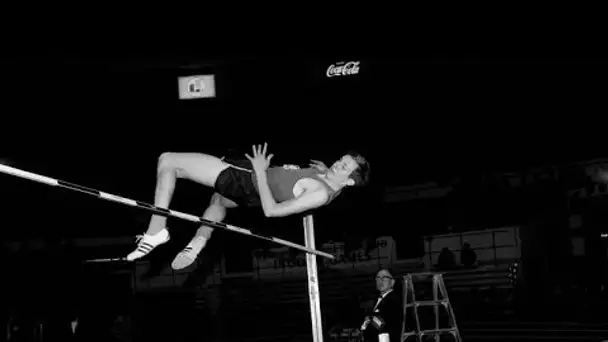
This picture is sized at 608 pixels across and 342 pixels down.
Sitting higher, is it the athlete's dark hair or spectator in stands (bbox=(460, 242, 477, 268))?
the athlete's dark hair

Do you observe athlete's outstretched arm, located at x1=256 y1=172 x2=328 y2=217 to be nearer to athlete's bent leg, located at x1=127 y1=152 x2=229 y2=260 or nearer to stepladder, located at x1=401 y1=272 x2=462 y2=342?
athlete's bent leg, located at x1=127 y1=152 x2=229 y2=260

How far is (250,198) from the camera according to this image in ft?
17.5

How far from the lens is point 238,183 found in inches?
207

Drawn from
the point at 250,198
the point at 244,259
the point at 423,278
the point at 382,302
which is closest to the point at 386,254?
the point at 423,278

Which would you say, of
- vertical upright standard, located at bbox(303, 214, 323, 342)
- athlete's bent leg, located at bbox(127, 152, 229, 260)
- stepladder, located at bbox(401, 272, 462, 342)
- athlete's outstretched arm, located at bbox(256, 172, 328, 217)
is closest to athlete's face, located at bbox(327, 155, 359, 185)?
athlete's outstretched arm, located at bbox(256, 172, 328, 217)

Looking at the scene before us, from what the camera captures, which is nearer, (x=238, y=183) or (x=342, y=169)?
(x=238, y=183)

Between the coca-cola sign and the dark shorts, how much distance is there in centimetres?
712

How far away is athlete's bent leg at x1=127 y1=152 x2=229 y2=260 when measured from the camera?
16.6 ft

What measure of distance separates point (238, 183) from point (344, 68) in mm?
7281

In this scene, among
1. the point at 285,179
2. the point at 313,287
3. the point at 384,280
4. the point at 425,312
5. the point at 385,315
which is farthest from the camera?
the point at 425,312

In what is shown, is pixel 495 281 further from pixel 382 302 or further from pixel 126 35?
pixel 126 35

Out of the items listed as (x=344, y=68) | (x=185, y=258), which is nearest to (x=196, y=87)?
(x=344, y=68)

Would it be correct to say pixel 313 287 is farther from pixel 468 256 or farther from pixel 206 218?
pixel 468 256

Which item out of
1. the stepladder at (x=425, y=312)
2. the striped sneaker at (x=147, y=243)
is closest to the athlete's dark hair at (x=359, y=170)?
the striped sneaker at (x=147, y=243)
